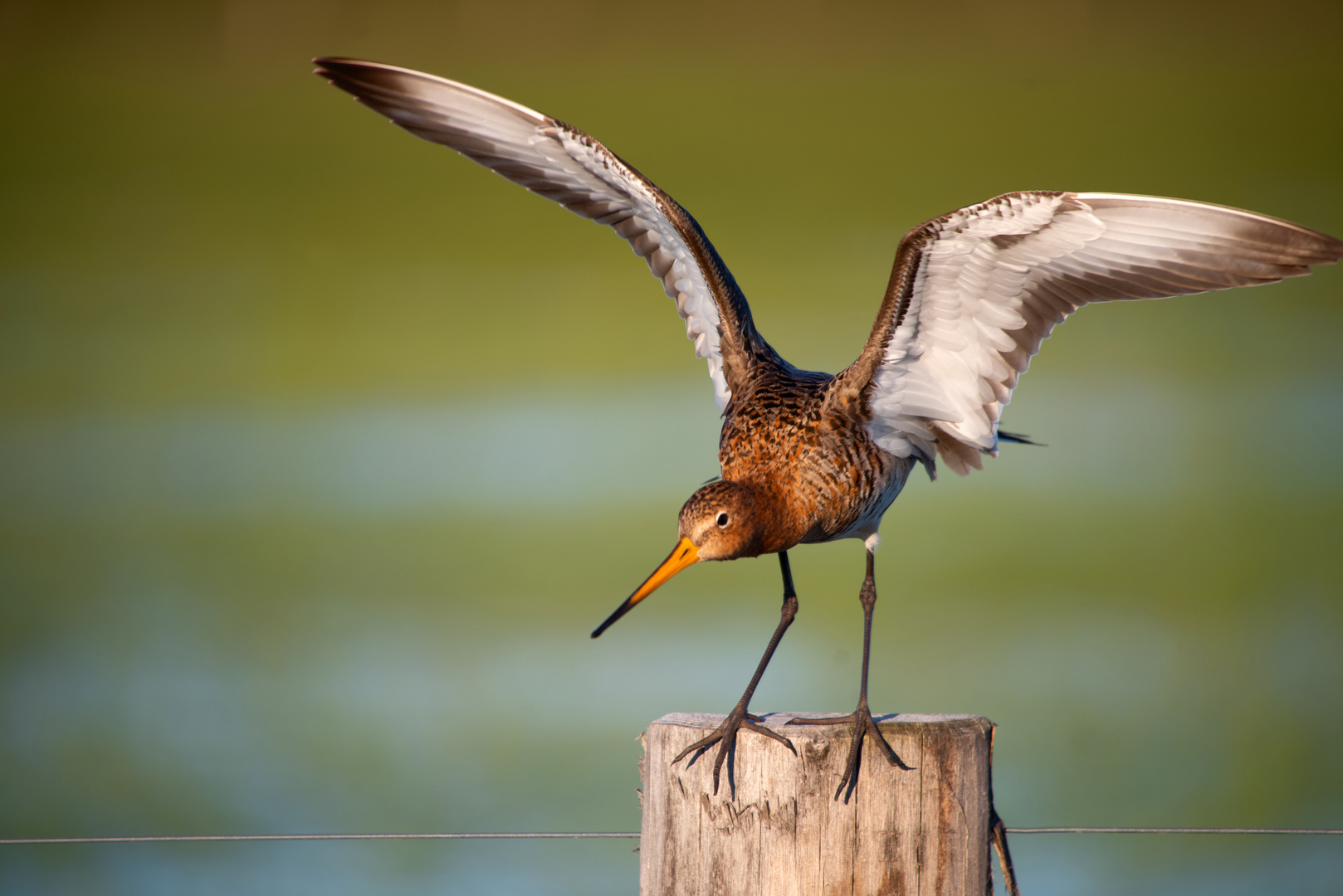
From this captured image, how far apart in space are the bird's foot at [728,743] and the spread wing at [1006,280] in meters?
1.01

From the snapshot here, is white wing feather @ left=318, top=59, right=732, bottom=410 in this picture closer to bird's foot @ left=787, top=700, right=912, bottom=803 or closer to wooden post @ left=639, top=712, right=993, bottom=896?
bird's foot @ left=787, top=700, right=912, bottom=803

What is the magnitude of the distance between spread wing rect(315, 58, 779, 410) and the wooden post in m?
1.46

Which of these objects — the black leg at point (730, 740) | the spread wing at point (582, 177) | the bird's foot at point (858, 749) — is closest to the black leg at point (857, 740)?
the bird's foot at point (858, 749)

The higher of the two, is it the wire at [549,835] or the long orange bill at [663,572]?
the long orange bill at [663,572]

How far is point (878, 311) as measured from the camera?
2.87m

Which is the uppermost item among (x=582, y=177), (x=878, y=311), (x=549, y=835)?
(x=582, y=177)

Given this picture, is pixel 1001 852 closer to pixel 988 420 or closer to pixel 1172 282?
pixel 988 420

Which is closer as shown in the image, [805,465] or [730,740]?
[730,740]

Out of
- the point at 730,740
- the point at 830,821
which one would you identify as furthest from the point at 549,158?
the point at 830,821

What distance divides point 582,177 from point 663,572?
1468mm

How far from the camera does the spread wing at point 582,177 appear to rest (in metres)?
3.15

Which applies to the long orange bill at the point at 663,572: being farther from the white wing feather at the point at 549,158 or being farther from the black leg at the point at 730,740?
the white wing feather at the point at 549,158

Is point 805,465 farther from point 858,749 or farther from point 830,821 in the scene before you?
point 830,821

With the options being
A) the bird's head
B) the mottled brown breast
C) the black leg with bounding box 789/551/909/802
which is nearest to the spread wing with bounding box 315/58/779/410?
the mottled brown breast
